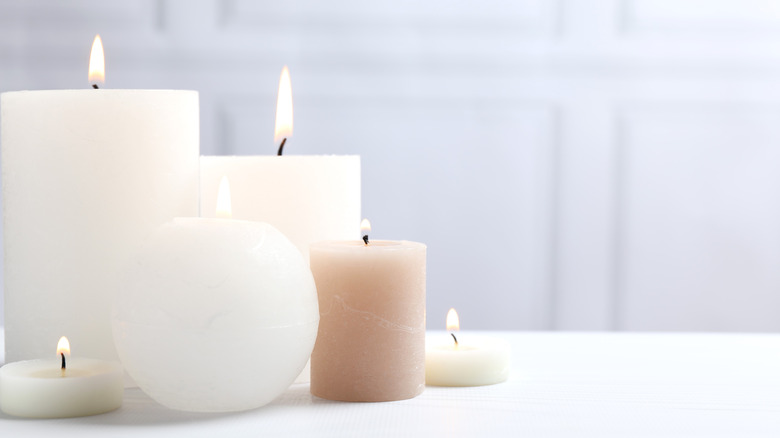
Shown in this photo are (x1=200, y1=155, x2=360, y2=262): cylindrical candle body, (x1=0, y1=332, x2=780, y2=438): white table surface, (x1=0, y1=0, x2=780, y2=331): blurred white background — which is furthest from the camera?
(x1=0, y1=0, x2=780, y2=331): blurred white background

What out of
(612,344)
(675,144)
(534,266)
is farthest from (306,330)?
→ (675,144)

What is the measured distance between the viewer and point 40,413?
490 mm

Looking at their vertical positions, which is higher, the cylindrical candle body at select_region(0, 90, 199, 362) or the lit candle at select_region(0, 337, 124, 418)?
the cylindrical candle body at select_region(0, 90, 199, 362)

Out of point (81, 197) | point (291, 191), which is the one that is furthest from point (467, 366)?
point (81, 197)

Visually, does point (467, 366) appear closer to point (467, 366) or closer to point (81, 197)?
point (467, 366)

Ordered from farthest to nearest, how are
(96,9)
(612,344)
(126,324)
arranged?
(96,9) < (612,344) < (126,324)

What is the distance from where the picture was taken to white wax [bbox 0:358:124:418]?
0.49 meters

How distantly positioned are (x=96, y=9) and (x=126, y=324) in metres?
1.17

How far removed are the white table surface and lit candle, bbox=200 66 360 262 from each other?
110 millimetres

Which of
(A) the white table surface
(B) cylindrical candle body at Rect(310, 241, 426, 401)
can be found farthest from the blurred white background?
(B) cylindrical candle body at Rect(310, 241, 426, 401)

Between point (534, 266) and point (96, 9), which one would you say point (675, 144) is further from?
point (96, 9)

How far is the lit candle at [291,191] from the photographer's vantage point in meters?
0.58

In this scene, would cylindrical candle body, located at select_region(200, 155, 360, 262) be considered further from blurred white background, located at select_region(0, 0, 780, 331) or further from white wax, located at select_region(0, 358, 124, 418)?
blurred white background, located at select_region(0, 0, 780, 331)

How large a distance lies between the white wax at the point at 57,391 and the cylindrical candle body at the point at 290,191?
14 centimetres
